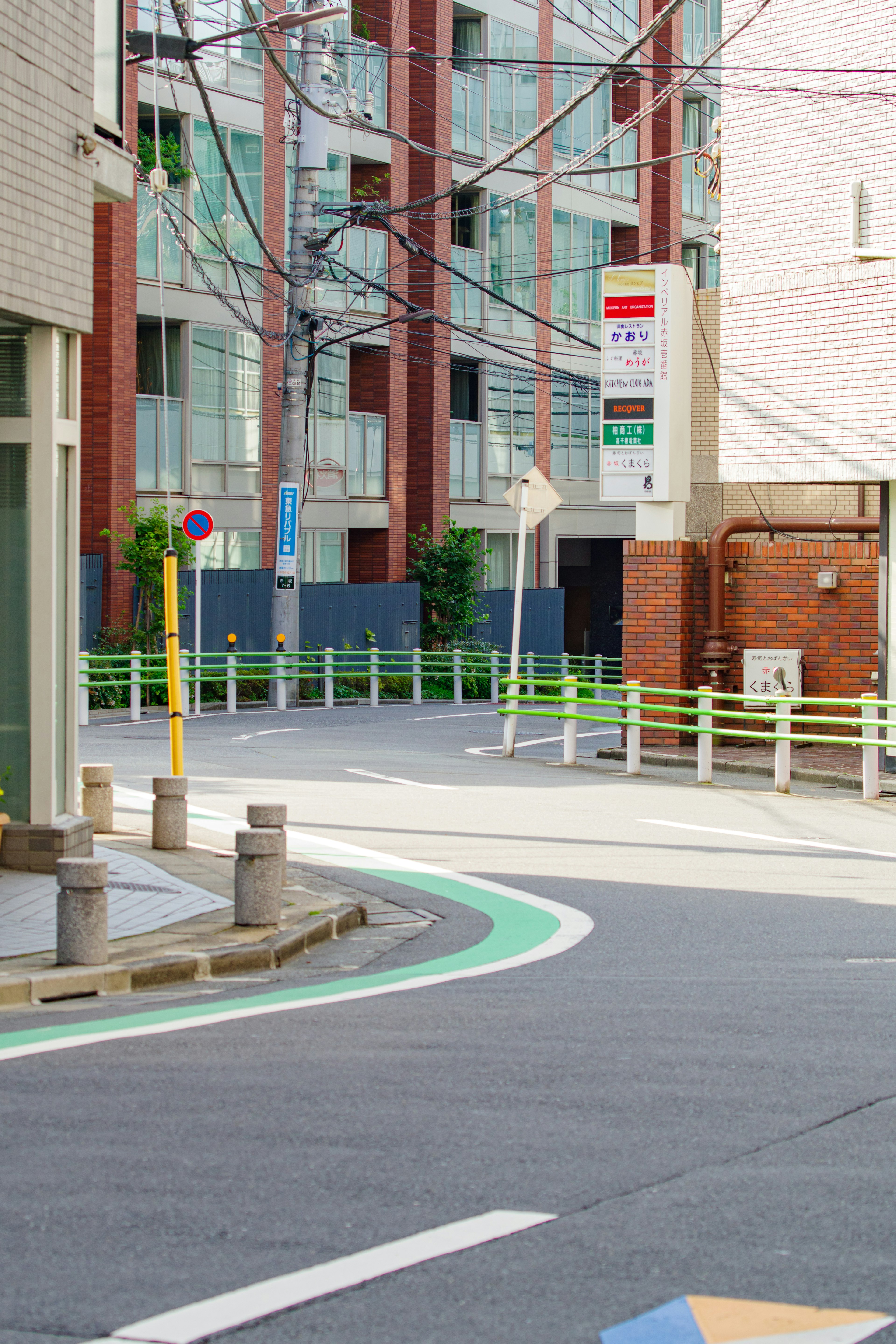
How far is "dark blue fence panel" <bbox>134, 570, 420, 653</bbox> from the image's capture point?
31844 millimetres

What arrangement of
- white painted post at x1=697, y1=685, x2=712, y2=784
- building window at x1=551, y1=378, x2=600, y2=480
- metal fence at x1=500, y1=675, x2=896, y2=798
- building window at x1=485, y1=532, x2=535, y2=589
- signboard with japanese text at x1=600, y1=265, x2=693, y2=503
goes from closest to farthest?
metal fence at x1=500, y1=675, x2=896, y2=798 < white painted post at x1=697, y1=685, x2=712, y2=784 < signboard with japanese text at x1=600, y1=265, x2=693, y2=503 < building window at x1=485, y1=532, x2=535, y2=589 < building window at x1=551, y1=378, x2=600, y2=480

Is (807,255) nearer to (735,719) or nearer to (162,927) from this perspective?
(735,719)

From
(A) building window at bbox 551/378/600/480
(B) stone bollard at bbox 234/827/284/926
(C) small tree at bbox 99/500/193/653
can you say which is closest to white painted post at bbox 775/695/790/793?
(B) stone bollard at bbox 234/827/284/926

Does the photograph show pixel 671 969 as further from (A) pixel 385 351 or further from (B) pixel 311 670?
(A) pixel 385 351

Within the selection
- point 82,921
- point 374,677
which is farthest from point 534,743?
point 82,921

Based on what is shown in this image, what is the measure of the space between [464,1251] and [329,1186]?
2.21ft

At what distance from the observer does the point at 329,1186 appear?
507 cm

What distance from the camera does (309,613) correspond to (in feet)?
113

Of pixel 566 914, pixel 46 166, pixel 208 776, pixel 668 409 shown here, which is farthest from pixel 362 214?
pixel 566 914

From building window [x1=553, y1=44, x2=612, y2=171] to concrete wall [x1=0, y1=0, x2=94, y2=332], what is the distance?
33.5 meters

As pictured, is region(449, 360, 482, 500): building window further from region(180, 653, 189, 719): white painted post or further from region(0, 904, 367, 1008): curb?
region(0, 904, 367, 1008): curb

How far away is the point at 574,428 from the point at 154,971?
38.7 metres

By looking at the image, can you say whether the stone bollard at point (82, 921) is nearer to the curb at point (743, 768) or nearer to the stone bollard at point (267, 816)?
the stone bollard at point (267, 816)

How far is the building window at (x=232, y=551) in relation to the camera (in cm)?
3341
